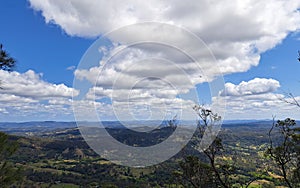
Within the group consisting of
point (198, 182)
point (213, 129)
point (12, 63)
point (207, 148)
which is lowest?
point (198, 182)

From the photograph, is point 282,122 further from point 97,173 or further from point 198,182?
point 97,173

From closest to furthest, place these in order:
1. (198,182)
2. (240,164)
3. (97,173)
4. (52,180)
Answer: (198,182) < (52,180) < (240,164) < (97,173)

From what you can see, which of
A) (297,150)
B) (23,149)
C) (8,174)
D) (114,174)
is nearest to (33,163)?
(23,149)

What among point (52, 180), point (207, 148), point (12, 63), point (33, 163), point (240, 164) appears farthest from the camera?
point (33, 163)

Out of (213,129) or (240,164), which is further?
(240,164)

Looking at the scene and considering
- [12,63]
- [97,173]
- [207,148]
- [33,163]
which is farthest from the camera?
[33,163]

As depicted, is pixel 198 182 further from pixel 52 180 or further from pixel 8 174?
pixel 52 180

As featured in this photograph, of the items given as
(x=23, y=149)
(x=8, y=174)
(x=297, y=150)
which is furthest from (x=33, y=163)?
(x=297, y=150)

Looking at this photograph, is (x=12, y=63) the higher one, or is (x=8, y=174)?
(x=12, y=63)

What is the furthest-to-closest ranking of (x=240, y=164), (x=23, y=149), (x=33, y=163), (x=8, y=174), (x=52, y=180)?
(x=23, y=149) → (x=33, y=163) → (x=240, y=164) → (x=52, y=180) → (x=8, y=174)
